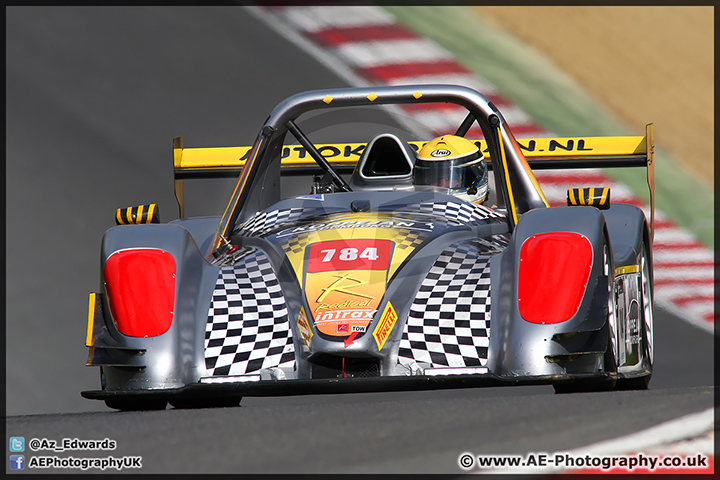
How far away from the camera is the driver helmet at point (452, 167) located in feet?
20.0

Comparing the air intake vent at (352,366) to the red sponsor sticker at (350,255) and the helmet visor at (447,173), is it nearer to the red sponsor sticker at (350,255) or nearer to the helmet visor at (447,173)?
the red sponsor sticker at (350,255)

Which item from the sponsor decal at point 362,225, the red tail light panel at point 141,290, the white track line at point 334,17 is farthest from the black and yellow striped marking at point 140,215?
the white track line at point 334,17

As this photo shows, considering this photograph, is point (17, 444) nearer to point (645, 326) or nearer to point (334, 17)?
point (645, 326)

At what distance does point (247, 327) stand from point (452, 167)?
210 cm

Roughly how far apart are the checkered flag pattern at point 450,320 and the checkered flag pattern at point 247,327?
54 cm

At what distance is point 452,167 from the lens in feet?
20.1

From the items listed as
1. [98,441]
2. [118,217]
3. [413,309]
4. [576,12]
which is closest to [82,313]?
[118,217]

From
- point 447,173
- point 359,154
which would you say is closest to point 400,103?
point 447,173

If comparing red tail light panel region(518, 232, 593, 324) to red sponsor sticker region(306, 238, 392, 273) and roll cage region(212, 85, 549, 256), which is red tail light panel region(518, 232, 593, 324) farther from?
roll cage region(212, 85, 549, 256)

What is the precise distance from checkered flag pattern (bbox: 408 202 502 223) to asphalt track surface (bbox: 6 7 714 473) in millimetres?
1006

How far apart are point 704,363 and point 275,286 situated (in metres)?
4.13

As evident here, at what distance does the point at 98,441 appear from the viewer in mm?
3188

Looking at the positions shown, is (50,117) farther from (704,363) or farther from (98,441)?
(98,441)

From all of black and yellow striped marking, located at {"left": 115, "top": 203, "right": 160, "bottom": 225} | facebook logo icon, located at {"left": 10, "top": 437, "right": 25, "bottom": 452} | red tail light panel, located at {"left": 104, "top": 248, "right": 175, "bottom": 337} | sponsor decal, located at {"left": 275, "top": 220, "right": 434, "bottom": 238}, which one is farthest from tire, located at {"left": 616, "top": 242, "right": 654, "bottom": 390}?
facebook logo icon, located at {"left": 10, "top": 437, "right": 25, "bottom": 452}
